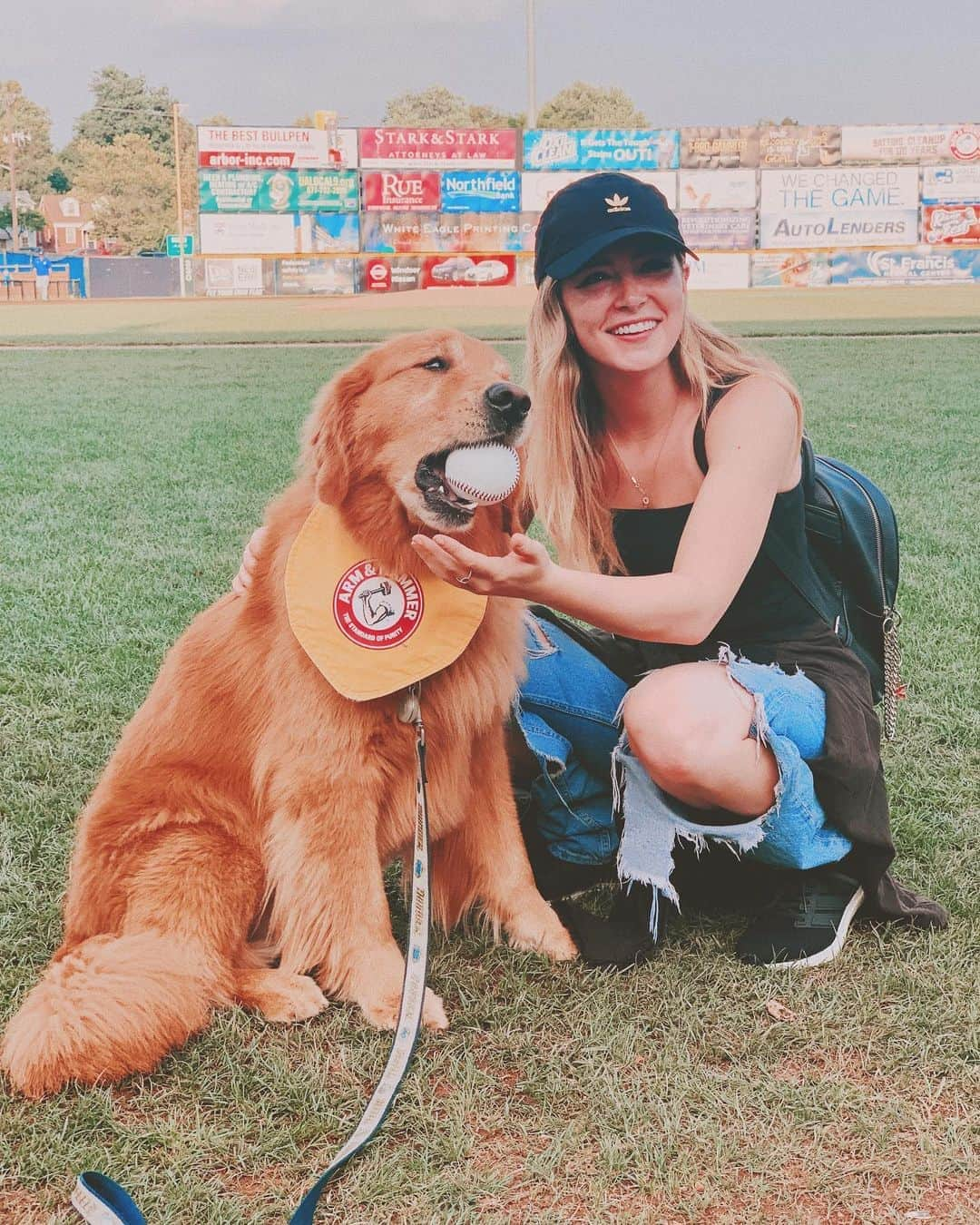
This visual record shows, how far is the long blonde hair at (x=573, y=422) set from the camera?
2920 millimetres

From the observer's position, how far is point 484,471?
2.43m

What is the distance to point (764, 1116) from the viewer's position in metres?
2.21

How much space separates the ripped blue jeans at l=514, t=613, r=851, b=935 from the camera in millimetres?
2656

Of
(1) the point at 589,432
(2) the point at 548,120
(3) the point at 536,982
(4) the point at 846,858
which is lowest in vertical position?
(3) the point at 536,982

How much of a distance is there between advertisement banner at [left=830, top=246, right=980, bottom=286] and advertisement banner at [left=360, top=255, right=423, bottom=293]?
16.2 m

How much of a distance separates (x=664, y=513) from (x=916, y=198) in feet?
153

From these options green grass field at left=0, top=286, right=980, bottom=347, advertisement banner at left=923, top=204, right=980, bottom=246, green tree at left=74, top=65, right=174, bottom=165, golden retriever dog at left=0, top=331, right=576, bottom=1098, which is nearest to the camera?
golden retriever dog at left=0, top=331, right=576, bottom=1098

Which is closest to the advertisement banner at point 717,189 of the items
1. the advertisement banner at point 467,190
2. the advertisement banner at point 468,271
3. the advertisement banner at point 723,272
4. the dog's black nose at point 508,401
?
the advertisement banner at point 723,272

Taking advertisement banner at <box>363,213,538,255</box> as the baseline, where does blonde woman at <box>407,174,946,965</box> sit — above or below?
below

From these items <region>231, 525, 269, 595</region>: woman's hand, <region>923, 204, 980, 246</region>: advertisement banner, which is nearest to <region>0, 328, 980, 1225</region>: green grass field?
<region>231, 525, 269, 595</region>: woman's hand

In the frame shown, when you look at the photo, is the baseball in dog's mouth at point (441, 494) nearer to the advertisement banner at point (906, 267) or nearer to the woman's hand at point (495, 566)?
the woman's hand at point (495, 566)

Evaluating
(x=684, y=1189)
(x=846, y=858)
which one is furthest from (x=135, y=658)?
(x=684, y=1189)

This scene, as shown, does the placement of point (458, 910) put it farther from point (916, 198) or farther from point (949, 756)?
point (916, 198)

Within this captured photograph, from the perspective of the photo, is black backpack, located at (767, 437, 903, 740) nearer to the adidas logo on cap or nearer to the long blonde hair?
the long blonde hair
